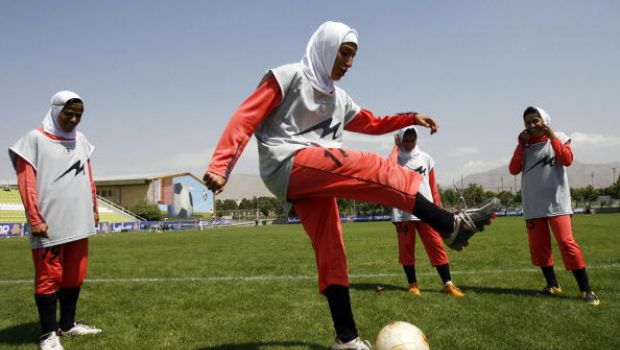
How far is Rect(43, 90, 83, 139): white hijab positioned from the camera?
4.66 m

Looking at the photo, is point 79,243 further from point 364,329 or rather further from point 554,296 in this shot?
point 554,296

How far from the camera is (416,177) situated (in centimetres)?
320

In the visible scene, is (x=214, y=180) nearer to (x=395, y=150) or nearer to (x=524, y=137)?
(x=395, y=150)

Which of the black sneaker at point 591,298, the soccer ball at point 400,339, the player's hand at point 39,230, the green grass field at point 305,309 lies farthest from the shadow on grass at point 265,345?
the black sneaker at point 591,298

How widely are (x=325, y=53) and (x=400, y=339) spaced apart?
2.23 meters

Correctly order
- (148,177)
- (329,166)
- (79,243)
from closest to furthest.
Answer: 1. (329,166)
2. (79,243)
3. (148,177)

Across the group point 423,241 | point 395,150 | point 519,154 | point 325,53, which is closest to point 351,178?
point 325,53

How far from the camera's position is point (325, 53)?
3422 millimetres

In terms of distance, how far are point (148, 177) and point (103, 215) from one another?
30620mm

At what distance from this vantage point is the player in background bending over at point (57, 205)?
4.39 m

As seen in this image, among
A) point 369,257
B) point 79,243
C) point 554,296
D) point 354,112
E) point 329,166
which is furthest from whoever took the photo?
point 369,257

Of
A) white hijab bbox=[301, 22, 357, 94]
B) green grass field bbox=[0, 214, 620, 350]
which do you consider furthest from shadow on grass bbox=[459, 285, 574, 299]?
white hijab bbox=[301, 22, 357, 94]

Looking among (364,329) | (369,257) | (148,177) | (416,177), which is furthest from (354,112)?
(148,177)

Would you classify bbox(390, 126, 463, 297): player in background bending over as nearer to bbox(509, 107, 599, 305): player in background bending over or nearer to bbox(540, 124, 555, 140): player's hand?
bbox(509, 107, 599, 305): player in background bending over
